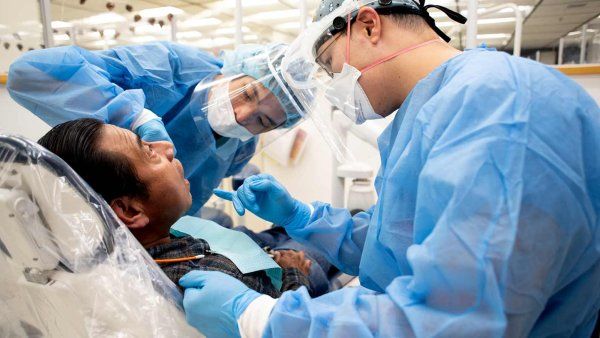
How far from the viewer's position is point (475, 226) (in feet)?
1.82

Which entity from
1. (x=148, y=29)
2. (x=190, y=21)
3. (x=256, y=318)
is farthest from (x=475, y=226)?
(x=190, y=21)

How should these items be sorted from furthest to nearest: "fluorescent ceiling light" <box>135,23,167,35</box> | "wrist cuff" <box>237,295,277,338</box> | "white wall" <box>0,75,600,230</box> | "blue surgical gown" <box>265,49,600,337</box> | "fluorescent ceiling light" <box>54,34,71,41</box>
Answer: "fluorescent ceiling light" <box>135,23,167,35</box> < "white wall" <box>0,75,600,230</box> < "fluorescent ceiling light" <box>54,34,71,41</box> < "wrist cuff" <box>237,295,277,338</box> < "blue surgical gown" <box>265,49,600,337</box>

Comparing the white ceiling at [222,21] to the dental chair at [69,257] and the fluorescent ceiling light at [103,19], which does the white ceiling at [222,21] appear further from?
the dental chair at [69,257]

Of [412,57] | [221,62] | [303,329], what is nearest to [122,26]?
[221,62]

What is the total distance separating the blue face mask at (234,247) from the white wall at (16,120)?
131 cm

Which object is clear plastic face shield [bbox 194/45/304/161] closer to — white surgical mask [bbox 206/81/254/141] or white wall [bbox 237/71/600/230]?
white surgical mask [bbox 206/81/254/141]

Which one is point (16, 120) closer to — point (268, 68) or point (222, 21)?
point (268, 68)

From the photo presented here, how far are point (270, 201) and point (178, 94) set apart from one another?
659mm

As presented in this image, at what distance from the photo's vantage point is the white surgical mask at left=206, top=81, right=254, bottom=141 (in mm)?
1479

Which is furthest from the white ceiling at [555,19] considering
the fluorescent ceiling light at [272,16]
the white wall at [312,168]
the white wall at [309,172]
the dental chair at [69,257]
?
the dental chair at [69,257]

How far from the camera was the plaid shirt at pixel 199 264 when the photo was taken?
40.3 inches

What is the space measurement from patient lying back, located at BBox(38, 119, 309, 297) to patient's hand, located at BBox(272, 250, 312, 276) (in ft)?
0.95

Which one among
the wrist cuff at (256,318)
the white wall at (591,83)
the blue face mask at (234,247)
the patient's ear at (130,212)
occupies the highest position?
the patient's ear at (130,212)

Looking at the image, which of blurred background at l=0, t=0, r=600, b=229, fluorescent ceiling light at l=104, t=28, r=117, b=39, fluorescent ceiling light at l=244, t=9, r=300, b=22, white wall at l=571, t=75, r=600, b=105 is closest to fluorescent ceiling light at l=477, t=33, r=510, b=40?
blurred background at l=0, t=0, r=600, b=229
